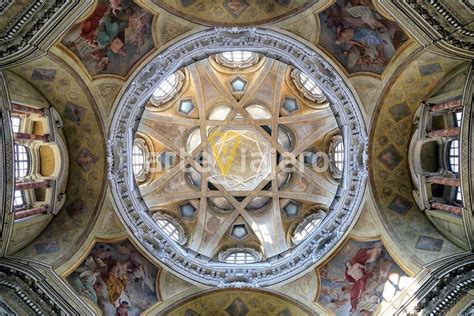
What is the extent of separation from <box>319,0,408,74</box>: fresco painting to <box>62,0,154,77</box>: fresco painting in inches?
282

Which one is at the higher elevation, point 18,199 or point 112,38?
point 112,38

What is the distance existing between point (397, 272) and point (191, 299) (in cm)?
925

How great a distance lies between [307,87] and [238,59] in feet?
14.7

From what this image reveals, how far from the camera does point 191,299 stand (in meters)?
22.2

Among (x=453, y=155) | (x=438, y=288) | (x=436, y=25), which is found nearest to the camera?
(x=436, y=25)

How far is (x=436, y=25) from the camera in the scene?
1566cm

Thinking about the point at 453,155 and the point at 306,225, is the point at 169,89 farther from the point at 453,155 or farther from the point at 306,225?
the point at 453,155

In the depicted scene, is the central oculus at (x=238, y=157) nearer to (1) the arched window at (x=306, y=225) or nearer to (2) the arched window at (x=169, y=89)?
(2) the arched window at (x=169, y=89)

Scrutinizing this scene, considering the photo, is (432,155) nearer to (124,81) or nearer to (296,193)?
(296,193)

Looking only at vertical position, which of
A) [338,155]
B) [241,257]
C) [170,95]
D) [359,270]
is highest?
[170,95]

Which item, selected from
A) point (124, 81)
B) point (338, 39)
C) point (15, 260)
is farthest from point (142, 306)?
point (338, 39)

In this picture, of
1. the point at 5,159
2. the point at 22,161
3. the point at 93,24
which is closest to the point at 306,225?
the point at 22,161

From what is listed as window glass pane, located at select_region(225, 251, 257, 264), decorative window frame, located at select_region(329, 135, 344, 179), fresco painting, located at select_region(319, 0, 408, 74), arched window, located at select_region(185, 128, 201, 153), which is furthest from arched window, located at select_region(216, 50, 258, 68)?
window glass pane, located at select_region(225, 251, 257, 264)

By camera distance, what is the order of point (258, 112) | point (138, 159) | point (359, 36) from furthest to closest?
1. point (258, 112)
2. point (138, 159)
3. point (359, 36)
